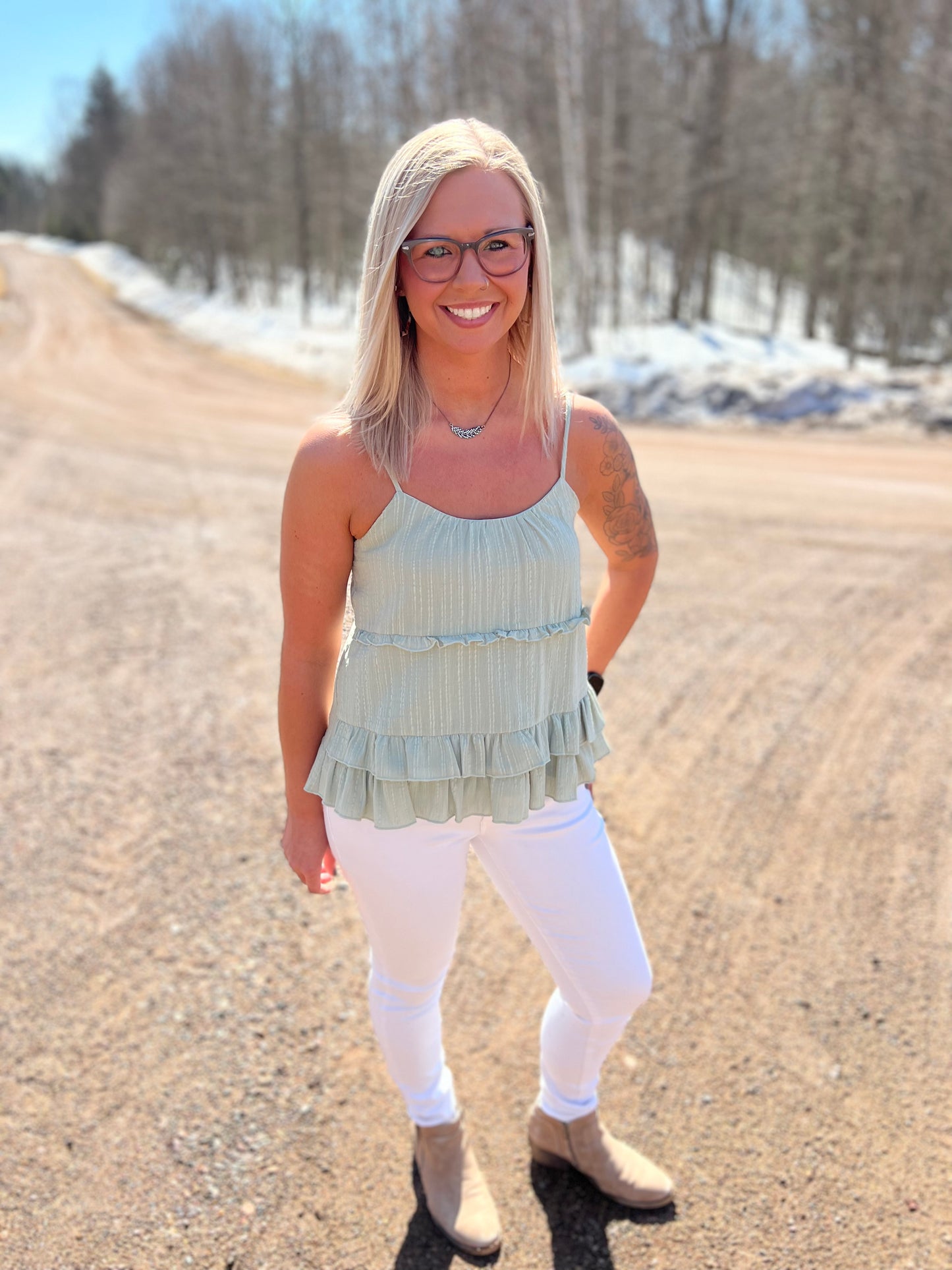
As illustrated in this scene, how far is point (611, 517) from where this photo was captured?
184 cm

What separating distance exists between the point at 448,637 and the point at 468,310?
0.56 m

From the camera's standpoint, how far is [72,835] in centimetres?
357

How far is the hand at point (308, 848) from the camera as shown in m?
1.76

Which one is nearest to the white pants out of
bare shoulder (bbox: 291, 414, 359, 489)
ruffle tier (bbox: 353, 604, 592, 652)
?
ruffle tier (bbox: 353, 604, 592, 652)

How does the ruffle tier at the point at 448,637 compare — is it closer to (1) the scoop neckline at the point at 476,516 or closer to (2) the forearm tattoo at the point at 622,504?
(1) the scoop neckline at the point at 476,516

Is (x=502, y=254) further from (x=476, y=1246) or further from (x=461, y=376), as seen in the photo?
(x=476, y=1246)

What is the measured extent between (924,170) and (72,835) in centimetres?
2054

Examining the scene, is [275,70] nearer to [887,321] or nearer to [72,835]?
[887,321]

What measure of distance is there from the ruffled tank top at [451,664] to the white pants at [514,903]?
0.06 meters

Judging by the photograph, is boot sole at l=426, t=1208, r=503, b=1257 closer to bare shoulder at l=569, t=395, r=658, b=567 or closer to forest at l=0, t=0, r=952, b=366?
bare shoulder at l=569, t=395, r=658, b=567

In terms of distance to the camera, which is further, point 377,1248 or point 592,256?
point 592,256

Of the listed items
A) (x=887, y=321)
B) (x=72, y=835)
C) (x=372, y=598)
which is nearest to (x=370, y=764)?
(x=372, y=598)

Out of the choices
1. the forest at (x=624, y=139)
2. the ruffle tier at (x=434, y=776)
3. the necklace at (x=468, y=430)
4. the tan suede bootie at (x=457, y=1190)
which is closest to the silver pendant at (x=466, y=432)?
the necklace at (x=468, y=430)

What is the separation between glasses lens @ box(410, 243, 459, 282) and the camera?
1484 millimetres
